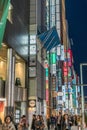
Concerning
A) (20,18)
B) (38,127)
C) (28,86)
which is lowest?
(38,127)

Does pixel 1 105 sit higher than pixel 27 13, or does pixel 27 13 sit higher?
pixel 27 13

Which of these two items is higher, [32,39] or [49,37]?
[49,37]

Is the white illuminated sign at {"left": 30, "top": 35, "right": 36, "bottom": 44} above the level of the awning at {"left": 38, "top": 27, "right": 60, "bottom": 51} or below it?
below

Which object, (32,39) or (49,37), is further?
(49,37)

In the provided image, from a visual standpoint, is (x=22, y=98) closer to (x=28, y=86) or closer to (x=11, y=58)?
(x=28, y=86)

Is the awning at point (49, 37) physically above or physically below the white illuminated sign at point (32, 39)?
above

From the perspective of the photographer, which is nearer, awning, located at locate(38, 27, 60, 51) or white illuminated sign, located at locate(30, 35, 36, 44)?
white illuminated sign, located at locate(30, 35, 36, 44)

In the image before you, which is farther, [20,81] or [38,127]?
[20,81]

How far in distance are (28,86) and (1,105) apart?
31.8 ft

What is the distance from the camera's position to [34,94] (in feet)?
122

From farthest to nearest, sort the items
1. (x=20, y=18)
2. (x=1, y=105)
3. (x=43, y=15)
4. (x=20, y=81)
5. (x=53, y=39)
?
(x=43, y=15) → (x=53, y=39) → (x=20, y=81) → (x=20, y=18) → (x=1, y=105)

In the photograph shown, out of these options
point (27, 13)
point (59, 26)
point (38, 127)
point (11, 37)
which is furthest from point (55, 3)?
point (38, 127)

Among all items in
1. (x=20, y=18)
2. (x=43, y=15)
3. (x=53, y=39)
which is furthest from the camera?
(x=43, y=15)

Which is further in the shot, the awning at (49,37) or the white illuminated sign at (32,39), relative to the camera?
the awning at (49,37)
